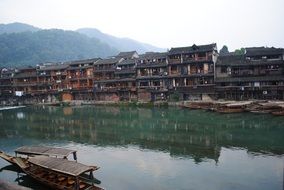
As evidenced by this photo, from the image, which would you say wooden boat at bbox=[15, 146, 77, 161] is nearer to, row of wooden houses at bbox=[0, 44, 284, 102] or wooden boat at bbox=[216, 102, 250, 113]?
wooden boat at bbox=[216, 102, 250, 113]

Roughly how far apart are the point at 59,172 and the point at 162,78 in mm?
61640

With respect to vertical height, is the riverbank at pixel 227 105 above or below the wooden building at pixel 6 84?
below

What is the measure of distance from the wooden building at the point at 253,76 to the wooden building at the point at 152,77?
15279mm

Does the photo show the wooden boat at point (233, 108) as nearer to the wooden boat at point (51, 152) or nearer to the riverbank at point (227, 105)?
the riverbank at point (227, 105)

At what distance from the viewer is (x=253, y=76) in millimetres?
73125

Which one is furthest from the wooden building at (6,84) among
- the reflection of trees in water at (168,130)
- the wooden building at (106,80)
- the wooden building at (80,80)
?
the reflection of trees in water at (168,130)

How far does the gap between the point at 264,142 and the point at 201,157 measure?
32.6 feet

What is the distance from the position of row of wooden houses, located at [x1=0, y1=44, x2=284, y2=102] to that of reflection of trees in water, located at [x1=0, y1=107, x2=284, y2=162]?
13.8 metres

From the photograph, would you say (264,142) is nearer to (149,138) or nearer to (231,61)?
(149,138)

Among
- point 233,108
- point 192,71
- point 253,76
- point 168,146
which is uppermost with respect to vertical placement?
point 192,71

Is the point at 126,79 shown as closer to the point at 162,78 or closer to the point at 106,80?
the point at 106,80

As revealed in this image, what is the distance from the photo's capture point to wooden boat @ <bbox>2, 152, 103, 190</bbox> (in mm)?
24141

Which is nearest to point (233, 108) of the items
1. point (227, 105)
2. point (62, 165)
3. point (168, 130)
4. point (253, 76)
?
point (227, 105)

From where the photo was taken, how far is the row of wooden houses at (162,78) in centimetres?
7175
